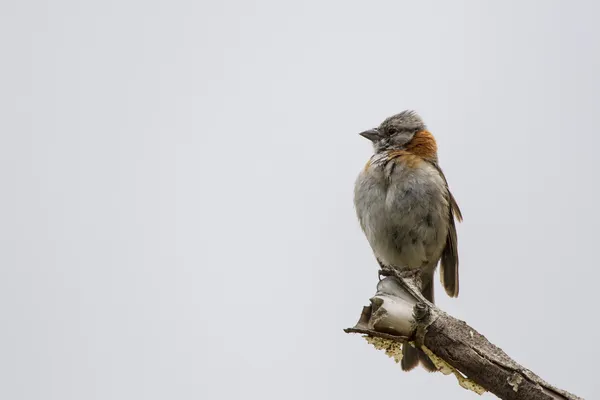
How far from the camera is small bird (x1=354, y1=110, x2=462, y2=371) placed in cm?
720

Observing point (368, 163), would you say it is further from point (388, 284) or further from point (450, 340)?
point (450, 340)

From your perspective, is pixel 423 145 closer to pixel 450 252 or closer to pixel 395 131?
pixel 395 131

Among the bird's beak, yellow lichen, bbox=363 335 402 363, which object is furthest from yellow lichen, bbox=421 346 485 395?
the bird's beak

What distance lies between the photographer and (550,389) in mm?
3738

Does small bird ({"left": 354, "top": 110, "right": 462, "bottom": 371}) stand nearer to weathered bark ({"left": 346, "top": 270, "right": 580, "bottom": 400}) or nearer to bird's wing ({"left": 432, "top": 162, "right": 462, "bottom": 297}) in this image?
bird's wing ({"left": 432, "top": 162, "right": 462, "bottom": 297})

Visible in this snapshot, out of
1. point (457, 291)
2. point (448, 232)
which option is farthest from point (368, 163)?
point (457, 291)

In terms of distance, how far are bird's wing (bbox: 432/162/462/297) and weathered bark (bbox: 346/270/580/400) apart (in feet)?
9.32

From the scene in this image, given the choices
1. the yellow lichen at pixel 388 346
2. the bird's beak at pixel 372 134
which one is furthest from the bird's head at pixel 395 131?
the yellow lichen at pixel 388 346

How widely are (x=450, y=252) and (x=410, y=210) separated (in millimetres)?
768

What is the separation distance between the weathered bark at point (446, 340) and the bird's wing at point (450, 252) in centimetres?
284

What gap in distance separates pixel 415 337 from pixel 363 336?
1.33 ft

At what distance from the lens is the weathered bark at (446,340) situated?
3.81 metres

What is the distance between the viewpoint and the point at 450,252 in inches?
300

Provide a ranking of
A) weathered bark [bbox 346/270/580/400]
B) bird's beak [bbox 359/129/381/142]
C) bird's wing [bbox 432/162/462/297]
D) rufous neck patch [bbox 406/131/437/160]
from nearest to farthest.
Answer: weathered bark [bbox 346/270/580/400], bird's wing [bbox 432/162/462/297], rufous neck patch [bbox 406/131/437/160], bird's beak [bbox 359/129/381/142]
